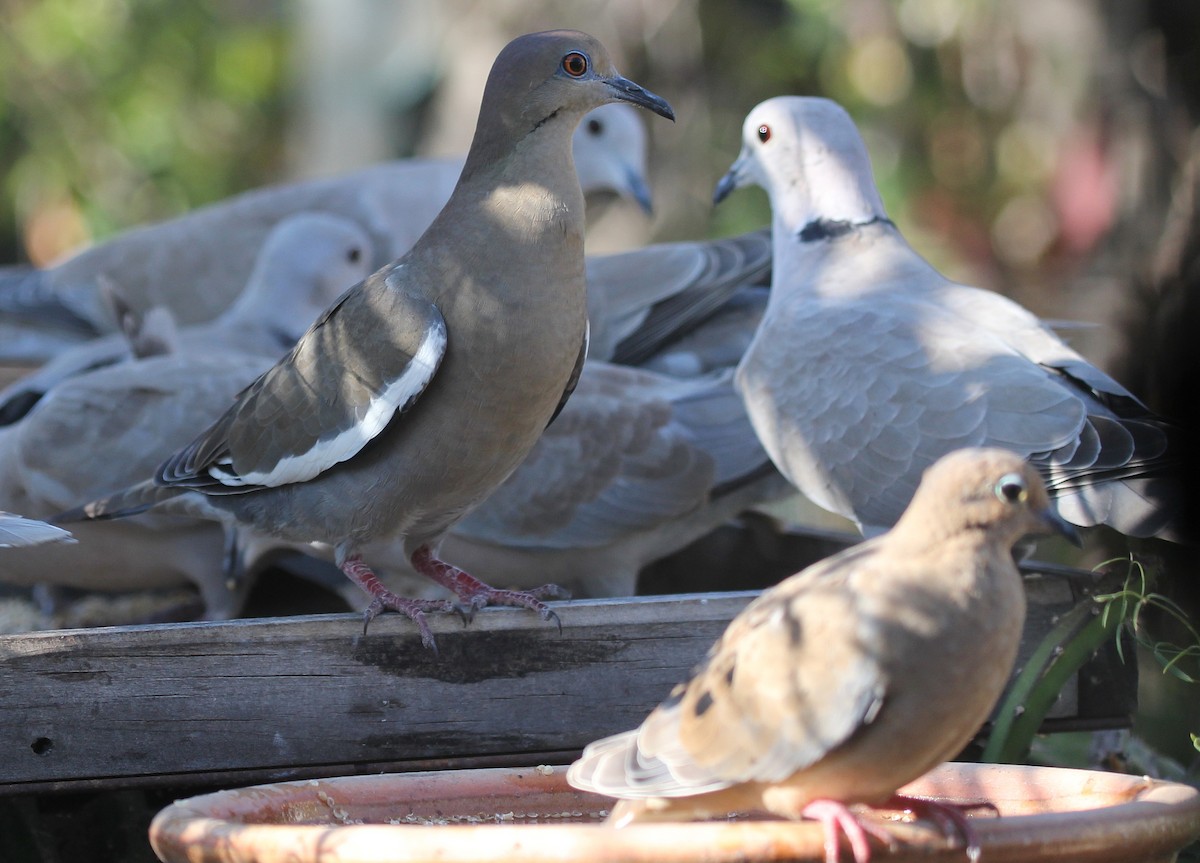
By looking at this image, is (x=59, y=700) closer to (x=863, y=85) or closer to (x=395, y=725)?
(x=395, y=725)

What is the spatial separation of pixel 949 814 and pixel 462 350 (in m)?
1.15

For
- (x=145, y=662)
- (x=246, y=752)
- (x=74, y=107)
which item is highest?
(x=74, y=107)

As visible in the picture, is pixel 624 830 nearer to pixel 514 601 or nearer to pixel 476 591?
pixel 514 601

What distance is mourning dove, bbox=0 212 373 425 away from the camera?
405 cm

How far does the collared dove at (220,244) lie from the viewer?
190 inches

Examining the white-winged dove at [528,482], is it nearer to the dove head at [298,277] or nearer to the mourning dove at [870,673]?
the dove head at [298,277]

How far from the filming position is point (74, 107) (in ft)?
29.3

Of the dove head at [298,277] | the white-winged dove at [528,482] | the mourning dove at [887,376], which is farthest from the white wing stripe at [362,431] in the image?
the dove head at [298,277]

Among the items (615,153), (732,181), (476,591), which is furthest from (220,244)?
(476,591)

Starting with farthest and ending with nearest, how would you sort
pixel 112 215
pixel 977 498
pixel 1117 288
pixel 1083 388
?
pixel 112 215
pixel 1117 288
pixel 1083 388
pixel 977 498

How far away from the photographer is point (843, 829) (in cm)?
145

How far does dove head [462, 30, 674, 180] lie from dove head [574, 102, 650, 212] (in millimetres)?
2427

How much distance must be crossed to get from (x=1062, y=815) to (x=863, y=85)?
630cm

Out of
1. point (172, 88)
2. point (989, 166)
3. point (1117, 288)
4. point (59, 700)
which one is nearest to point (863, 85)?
point (989, 166)
